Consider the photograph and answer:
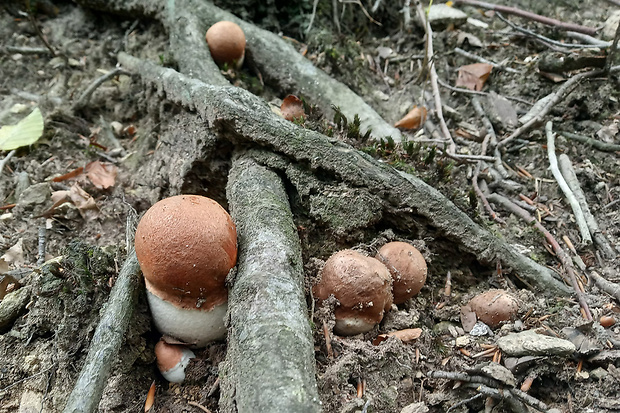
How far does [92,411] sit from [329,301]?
1.38 metres

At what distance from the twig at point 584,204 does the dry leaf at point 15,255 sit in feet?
15.0

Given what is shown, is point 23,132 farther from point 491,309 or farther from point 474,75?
point 474,75

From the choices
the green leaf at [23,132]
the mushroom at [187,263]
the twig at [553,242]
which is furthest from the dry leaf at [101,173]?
the twig at [553,242]

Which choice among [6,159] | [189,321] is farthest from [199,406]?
[6,159]

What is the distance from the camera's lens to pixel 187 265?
2486mm

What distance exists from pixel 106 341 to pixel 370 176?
2001 millimetres

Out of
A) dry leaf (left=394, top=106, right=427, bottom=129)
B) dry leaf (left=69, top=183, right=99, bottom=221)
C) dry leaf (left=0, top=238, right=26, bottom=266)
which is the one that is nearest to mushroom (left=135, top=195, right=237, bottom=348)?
dry leaf (left=0, top=238, right=26, bottom=266)

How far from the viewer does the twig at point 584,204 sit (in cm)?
352

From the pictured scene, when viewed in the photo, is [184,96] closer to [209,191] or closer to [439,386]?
[209,191]

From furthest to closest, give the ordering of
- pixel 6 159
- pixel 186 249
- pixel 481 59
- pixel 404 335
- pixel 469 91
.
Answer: pixel 481 59, pixel 469 91, pixel 6 159, pixel 404 335, pixel 186 249

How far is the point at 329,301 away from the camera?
2.70 meters

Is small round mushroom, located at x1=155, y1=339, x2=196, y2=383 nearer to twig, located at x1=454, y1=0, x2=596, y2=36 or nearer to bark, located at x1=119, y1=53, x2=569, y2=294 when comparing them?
bark, located at x1=119, y1=53, x2=569, y2=294

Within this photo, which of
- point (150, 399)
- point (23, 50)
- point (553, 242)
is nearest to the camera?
point (150, 399)

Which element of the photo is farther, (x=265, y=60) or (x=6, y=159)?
(x=265, y=60)
